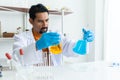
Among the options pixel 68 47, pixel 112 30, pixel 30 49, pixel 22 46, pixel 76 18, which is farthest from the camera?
pixel 76 18

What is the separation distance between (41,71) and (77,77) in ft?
0.67

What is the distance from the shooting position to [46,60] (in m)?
1.28

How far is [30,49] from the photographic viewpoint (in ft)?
4.25

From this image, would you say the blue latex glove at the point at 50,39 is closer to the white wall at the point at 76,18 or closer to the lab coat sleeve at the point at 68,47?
the lab coat sleeve at the point at 68,47

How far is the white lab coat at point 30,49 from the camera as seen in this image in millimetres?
1296

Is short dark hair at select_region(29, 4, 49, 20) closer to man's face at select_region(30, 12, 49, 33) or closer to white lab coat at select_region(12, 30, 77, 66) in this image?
man's face at select_region(30, 12, 49, 33)

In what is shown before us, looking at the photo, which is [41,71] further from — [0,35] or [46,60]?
[0,35]

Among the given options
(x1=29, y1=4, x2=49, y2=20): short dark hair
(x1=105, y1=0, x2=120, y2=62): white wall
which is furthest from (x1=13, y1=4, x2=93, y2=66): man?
(x1=105, y1=0, x2=120, y2=62): white wall

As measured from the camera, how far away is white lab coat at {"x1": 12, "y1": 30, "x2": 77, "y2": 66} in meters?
1.30

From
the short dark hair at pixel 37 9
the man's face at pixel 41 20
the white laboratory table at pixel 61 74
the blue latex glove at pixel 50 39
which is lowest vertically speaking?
the white laboratory table at pixel 61 74

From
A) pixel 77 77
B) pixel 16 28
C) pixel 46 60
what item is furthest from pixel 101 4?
pixel 77 77

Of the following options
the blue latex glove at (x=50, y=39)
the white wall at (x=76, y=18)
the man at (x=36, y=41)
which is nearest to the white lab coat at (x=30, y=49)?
the man at (x=36, y=41)

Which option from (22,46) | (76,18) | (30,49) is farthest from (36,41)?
(76,18)

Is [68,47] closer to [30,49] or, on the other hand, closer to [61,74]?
[30,49]
